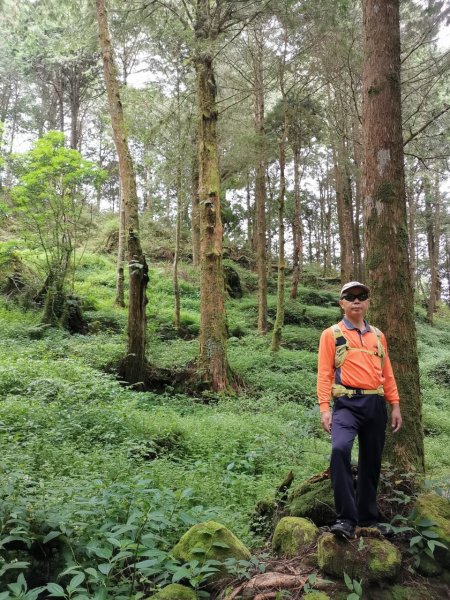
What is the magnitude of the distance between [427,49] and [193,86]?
31.0 ft

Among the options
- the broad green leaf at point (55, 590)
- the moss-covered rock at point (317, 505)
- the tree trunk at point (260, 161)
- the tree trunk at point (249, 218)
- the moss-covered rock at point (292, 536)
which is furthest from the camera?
A: the tree trunk at point (249, 218)

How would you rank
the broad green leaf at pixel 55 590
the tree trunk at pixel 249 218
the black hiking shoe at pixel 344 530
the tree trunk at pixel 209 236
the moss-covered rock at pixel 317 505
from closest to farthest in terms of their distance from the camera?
the broad green leaf at pixel 55 590, the black hiking shoe at pixel 344 530, the moss-covered rock at pixel 317 505, the tree trunk at pixel 209 236, the tree trunk at pixel 249 218

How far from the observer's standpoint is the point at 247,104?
63.8 ft

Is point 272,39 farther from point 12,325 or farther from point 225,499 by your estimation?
point 225,499

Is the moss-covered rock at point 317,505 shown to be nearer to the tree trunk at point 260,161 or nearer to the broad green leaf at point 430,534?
the broad green leaf at point 430,534

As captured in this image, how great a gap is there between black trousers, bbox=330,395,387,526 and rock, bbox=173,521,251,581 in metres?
0.78

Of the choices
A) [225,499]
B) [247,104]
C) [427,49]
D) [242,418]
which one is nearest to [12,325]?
[242,418]

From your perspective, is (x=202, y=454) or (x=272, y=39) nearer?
(x=202, y=454)

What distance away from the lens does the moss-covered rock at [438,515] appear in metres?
3.10

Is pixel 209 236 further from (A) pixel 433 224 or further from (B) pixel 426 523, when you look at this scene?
(A) pixel 433 224

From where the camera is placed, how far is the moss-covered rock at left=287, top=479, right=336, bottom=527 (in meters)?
3.68

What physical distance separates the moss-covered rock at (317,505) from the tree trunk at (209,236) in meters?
5.91

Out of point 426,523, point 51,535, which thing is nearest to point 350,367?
point 426,523

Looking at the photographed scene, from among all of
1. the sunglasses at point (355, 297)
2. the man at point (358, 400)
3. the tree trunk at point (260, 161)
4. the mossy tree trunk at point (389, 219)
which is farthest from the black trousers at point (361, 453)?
the tree trunk at point (260, 161)
